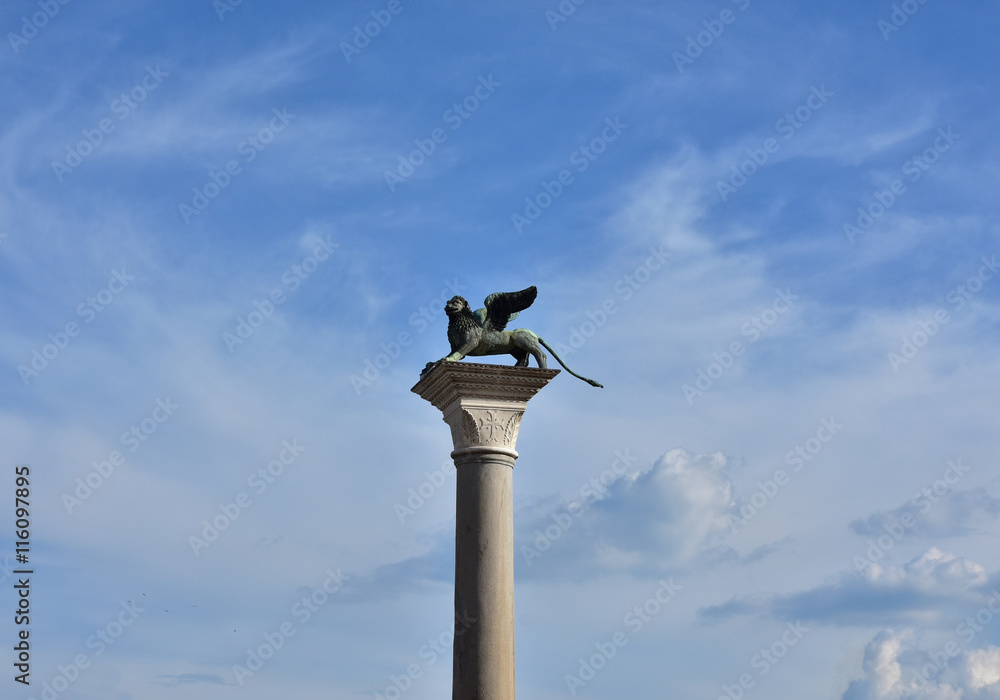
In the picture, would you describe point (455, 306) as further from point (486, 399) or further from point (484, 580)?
point (484, 580)

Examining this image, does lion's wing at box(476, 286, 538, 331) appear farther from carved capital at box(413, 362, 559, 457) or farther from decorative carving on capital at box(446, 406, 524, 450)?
decorative carving on capital at box(446, 406, 524, 450)

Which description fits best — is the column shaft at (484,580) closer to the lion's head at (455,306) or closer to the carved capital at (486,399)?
the carved capital at (486,399)

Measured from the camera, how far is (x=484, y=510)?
54.2 ft

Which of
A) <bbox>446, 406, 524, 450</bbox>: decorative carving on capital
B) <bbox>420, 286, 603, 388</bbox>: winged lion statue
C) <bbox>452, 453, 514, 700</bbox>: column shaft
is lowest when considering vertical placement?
<bbox>452, 453, 514, 700</bbox>: column shaft

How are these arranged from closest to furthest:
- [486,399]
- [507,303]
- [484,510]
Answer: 1. [484,510]
2. [486,399]
3. [507,303]

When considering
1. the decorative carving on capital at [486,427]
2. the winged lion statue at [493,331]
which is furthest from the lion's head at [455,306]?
the decorative carving on capital at [486,427]

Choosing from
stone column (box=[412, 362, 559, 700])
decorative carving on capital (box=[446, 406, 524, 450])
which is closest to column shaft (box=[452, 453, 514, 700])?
stone column (box=[412, 362, 559, 700])

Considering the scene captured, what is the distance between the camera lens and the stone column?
15984mm

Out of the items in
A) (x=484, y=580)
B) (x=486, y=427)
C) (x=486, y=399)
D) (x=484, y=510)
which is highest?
(x=486, y=399)

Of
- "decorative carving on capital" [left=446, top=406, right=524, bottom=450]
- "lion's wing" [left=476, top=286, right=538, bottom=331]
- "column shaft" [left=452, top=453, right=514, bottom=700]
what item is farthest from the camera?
"lion's wing" [left=476, top=286, right=538, bottom=331]

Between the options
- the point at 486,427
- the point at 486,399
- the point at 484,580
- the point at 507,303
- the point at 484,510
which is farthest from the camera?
the point at 507,303

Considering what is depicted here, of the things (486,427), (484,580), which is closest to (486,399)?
(486,427)

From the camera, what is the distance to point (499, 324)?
18172 millimetres

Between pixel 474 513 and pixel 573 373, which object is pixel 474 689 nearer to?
pixel 474 513
